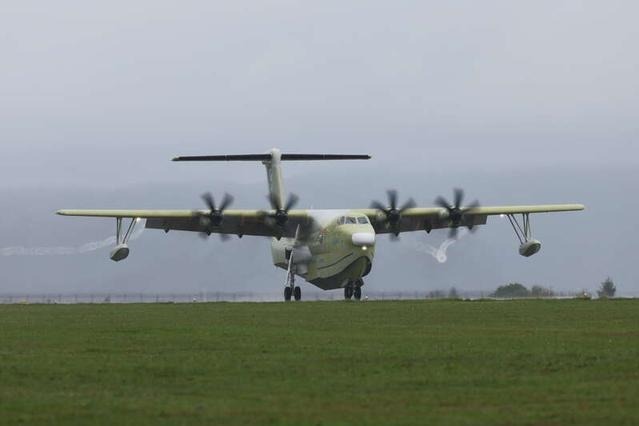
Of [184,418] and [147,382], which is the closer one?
[184,418]

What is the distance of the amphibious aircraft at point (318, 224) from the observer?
61.3 m

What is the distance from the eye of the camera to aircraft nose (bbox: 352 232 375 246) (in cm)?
6112

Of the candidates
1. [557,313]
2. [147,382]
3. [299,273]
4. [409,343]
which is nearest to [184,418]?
[147,382]

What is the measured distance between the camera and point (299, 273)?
221ft

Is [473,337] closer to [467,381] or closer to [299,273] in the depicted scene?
[467,381]

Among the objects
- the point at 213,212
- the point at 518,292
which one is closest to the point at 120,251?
the point at 213,212

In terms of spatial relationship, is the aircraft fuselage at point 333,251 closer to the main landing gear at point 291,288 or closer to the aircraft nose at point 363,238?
the aircraft nose at point 363,238

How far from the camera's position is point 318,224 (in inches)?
2542

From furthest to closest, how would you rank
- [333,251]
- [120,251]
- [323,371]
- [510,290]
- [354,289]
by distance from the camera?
[510,290] → [354,289] → [333,251] → [120,251] → [323,371]

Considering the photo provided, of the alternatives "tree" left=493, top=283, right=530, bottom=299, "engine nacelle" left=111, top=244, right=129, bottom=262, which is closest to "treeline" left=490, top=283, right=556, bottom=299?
"tree" left=493, top=283, right=530, bottom=299

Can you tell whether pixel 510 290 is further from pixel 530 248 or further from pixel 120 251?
pixel 120 251

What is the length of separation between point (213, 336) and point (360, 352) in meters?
6.07

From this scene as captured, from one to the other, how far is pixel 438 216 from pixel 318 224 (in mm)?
6257

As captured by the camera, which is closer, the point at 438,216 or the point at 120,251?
the point at 120,251
